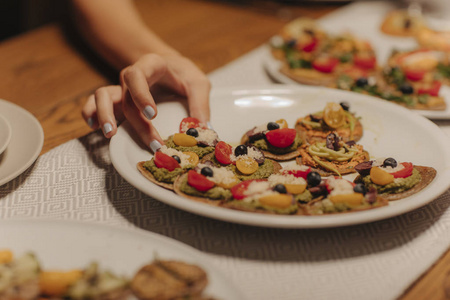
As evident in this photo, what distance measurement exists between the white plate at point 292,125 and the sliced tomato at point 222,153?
28 centimetres

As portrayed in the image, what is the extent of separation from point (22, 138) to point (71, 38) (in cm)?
175

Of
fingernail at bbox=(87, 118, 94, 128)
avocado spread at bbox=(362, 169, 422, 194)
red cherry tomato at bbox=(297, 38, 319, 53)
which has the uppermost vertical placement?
avocado spread at bbox=(362, 169, 422, 194)

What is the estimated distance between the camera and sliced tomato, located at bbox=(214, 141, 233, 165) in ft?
6.56

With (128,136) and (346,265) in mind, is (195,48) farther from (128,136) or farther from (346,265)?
(346,265)

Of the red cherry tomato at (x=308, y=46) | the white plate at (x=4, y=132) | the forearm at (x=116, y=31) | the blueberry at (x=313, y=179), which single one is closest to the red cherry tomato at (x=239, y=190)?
the blueberry at (x=313, y=179)

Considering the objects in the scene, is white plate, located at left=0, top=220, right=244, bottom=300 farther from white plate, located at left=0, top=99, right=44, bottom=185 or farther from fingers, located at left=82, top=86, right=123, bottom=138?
fingers, located at left=82, top=86, right=123, bottom=138

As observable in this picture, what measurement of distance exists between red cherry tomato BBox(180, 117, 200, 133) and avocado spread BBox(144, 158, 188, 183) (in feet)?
1.22

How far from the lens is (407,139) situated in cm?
223

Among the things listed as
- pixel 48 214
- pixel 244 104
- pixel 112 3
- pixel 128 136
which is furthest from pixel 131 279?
pixel 112 3

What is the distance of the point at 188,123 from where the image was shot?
7.32 ft

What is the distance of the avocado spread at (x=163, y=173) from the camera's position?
1.84 meters

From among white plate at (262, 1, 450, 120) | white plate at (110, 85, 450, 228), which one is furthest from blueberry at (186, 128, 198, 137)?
white plate at (262, 1, 450, 120)

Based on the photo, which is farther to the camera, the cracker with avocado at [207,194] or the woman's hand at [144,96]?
the woman's hand at [144,96]

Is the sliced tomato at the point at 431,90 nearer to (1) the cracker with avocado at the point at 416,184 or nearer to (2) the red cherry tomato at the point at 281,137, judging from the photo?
(1) the cracker with avocado at the point at 416,184
